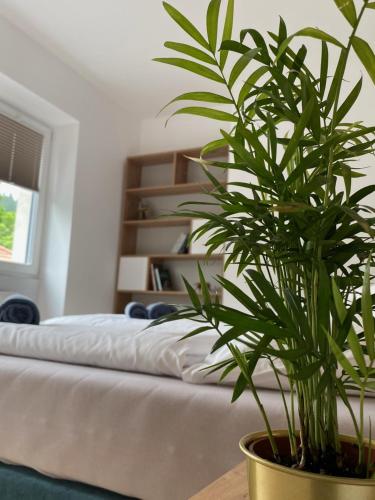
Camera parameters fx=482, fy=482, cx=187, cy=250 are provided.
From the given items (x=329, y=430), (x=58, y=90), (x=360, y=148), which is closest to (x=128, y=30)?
(x=58, y=90)

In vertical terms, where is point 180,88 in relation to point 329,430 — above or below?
above

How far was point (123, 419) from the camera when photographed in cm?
99

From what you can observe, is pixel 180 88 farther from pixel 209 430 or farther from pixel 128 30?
pixel 209 430

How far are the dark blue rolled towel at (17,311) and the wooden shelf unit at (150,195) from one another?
2291 millimetres

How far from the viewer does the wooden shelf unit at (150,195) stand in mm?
4047

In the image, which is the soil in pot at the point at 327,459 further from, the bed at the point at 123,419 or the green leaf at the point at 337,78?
the green leaf at the point at 337,78

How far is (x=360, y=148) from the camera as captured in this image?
60 cm

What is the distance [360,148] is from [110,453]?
2.49ft

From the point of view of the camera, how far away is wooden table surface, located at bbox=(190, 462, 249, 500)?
62cm

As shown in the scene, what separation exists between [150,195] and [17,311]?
2.90m

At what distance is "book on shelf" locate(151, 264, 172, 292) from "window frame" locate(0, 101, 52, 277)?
93 centimetres

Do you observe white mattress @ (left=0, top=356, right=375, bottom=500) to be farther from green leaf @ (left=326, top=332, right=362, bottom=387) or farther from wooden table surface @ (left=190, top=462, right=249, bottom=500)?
green leaf @ (left=326, top=332, right=362, bottom=387)

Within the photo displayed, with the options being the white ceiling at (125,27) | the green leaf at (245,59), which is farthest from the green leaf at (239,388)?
the white ceiling at (125,27)

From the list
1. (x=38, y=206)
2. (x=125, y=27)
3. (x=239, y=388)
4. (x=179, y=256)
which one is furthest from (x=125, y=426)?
(x=38, y=206)
